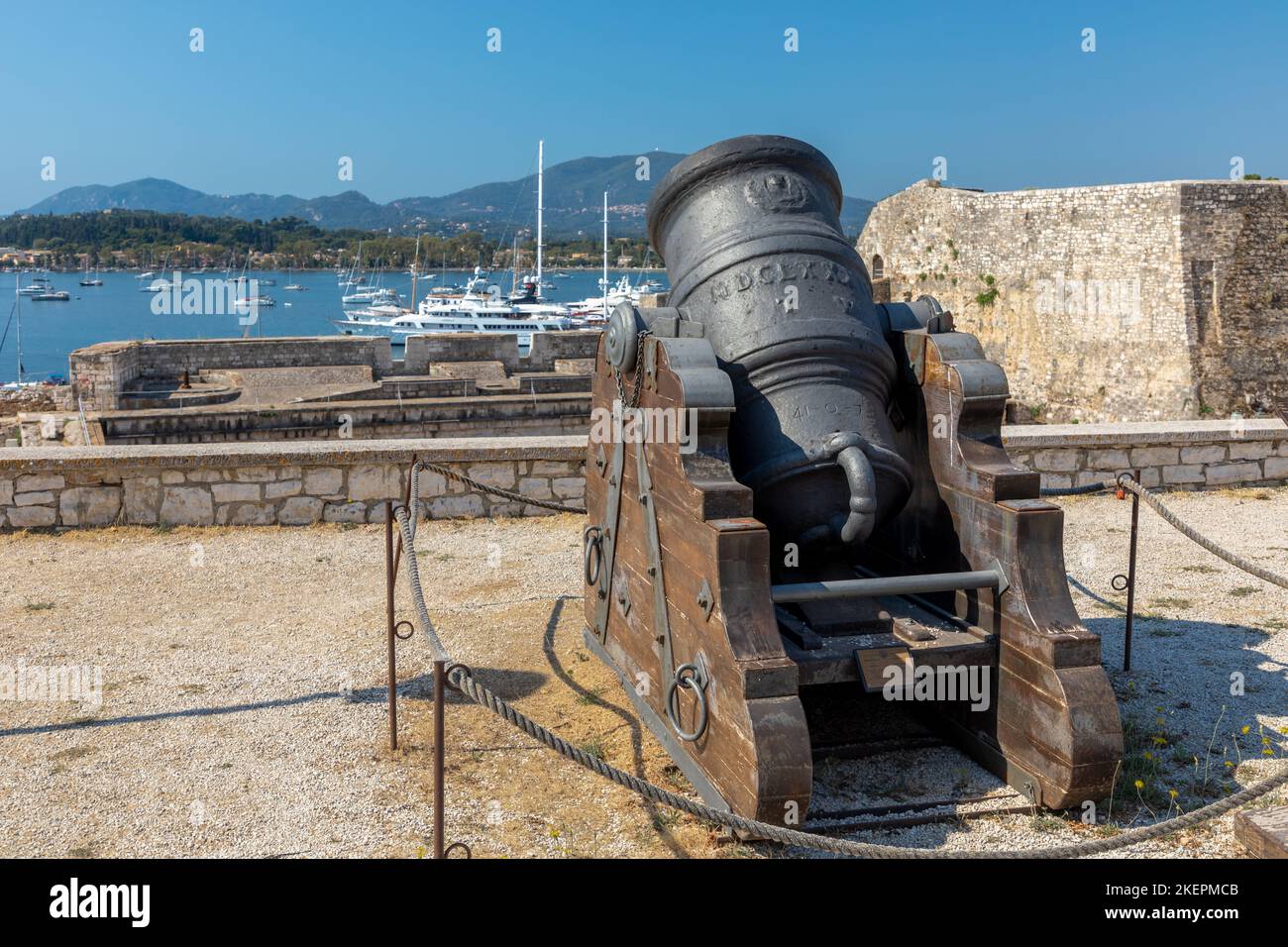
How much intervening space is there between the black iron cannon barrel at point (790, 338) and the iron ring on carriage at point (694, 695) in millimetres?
625

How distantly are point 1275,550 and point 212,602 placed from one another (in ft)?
20.0

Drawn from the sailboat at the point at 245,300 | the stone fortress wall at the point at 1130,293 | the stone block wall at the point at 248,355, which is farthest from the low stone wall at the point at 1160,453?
the sailboat at the point at 245,300

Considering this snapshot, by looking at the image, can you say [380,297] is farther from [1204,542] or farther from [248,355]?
[1204,542]

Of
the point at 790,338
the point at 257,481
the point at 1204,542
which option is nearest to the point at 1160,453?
the point at 1204,542

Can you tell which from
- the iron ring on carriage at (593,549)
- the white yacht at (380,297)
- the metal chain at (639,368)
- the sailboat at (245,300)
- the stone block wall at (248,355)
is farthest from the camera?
the white yacht at (380,297)

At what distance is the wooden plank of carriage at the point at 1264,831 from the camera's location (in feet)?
11.1

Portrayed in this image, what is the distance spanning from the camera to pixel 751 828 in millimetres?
2930

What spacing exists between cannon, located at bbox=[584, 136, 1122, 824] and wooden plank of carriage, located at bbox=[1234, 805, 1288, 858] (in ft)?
1.35

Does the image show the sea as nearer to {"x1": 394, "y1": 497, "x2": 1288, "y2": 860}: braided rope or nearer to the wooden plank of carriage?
{"x1": 394, "y1": 497, "x2": 1288, "y2": 860}: braided rope

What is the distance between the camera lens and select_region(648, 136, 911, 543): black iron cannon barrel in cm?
394

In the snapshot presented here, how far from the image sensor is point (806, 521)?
3.99m

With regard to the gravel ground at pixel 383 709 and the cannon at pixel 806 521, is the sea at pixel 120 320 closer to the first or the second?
the gravel ground at pixel 383 709

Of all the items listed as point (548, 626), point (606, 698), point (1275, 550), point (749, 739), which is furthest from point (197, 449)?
point (1275, 550)

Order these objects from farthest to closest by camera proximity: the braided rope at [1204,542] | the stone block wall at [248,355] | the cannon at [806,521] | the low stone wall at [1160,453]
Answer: the stone block wall at [248,355], the low stone wall at [1160,453], the braided rope at [1204,542], the cannon at [806,521]
